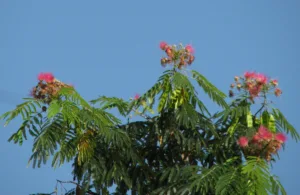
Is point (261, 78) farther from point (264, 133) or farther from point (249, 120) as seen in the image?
point (264, 133)

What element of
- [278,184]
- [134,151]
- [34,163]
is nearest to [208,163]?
[134,151]

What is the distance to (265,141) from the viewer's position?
6211 millimetres

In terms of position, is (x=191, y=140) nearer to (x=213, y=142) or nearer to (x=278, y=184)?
(x=213, y=142)

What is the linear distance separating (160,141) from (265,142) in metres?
1.15

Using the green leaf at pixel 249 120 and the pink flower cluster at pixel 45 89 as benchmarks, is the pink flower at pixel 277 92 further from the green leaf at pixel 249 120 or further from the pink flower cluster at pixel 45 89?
the pink flower cluster at pixel 45 89

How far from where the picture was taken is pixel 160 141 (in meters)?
7.02

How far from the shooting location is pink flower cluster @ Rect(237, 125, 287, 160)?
20.2ft

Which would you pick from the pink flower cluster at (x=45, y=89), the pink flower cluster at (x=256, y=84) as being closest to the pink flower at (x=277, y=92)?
the pink flower cluster at (x=256, y=84)

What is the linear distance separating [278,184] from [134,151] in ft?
4.61

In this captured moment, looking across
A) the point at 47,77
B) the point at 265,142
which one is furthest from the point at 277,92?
the point at 47,77

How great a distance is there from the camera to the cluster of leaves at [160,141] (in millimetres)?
6160

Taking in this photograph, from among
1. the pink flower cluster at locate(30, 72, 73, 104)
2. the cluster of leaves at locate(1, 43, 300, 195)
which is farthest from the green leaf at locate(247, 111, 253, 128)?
the pink flower cluster at locate(30, 72, 73, 104)

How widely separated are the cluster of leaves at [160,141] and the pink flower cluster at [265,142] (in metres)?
0.08

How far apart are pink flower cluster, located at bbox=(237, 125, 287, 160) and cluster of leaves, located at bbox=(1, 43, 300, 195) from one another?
8 centimetres
